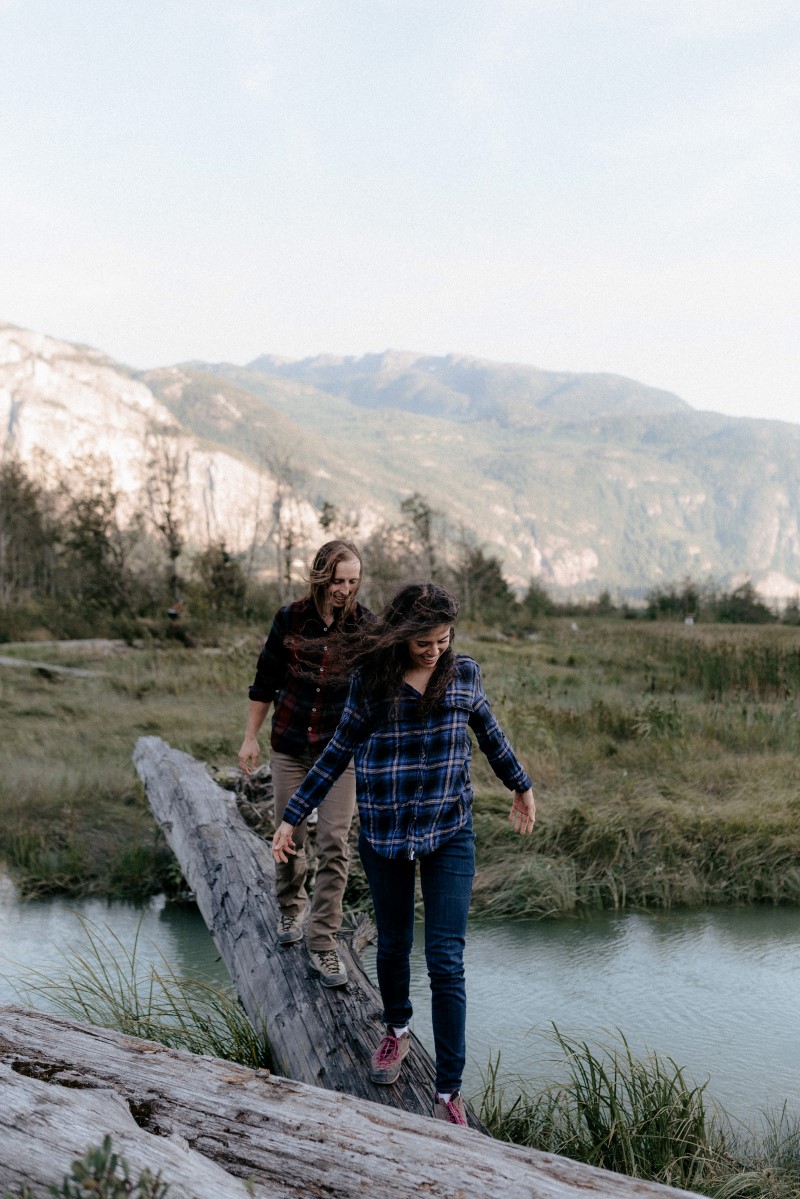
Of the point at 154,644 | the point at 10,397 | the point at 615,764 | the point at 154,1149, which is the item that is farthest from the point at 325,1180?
the point at 10,397

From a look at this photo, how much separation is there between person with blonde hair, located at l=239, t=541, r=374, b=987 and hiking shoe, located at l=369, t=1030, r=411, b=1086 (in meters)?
0.58

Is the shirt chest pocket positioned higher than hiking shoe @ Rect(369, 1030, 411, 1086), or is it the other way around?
the shirt chest pocket

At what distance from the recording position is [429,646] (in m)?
3.39

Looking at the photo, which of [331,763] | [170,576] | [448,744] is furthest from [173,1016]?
[170,576]

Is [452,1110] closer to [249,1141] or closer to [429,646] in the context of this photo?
[249,1141]

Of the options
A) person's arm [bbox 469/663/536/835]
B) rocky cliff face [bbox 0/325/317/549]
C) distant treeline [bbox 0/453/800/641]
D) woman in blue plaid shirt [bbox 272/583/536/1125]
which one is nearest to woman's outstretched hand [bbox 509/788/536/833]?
person's arm [bbox 469/663/536/835]

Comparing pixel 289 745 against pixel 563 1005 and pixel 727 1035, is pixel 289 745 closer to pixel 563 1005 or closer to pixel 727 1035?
pixel 563 1005

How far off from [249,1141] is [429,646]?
1.50m

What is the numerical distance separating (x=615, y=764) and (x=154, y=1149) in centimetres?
715

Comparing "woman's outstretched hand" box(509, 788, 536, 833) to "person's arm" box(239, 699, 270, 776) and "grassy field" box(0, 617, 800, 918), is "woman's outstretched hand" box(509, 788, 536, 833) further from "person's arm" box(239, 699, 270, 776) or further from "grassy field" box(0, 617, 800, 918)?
"grassy field" box(0, 617, 800, 918)

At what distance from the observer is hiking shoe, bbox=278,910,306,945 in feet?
14.5

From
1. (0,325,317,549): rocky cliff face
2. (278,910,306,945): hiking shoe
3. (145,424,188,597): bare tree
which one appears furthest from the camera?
(0,325,317,549): rocky cliff face

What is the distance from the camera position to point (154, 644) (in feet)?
64.8

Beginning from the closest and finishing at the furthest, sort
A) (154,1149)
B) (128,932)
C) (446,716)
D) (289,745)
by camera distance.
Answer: (154,1149) → (446,716) → (289,745) → (128,932)
